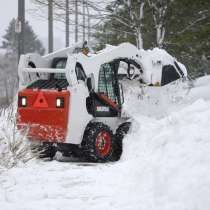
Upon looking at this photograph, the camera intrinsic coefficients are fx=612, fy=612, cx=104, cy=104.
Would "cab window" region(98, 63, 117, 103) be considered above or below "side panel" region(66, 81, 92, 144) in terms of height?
above

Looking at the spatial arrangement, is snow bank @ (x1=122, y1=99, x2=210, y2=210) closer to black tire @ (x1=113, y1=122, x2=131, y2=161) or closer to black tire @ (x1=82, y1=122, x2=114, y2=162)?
black tire @ (x1=82, y1=122, x2=114, y2=162)

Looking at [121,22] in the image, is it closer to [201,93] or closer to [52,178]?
[201,93]

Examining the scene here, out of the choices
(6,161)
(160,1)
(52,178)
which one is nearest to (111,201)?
(52,178)

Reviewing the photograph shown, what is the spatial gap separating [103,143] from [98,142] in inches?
6.3

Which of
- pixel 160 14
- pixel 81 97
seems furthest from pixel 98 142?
pixel 160 14

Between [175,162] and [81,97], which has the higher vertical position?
[81,97]

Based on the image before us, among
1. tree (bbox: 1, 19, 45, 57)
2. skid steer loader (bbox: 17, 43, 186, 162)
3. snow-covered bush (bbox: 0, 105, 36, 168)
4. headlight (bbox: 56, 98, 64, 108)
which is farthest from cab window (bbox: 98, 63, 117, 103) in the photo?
tree (bbox: 1, 19, 45, 57)

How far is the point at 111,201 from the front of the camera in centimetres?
742

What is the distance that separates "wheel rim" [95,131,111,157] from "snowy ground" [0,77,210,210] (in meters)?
0.82

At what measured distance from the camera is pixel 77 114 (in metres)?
11.6

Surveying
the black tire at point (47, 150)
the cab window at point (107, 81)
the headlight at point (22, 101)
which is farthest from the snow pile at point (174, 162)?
the headlight at point (22, 101)

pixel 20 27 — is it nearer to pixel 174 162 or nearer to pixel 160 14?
pixel 160 14

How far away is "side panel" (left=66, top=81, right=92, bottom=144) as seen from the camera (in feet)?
37.6

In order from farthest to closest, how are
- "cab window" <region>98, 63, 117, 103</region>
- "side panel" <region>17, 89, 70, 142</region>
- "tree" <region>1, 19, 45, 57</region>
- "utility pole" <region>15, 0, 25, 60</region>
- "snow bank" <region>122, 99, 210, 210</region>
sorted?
"tree" <region>1, 19, 45, 57</region>, "utility pole" <region>15, 0, 25, 60</region>, "cab window" <region>98, 63, 117, 103</region>, "side panel" <region>17, 89, 70, 142</region>, "snow bank" <region>122, 99, 210, 210</region>
